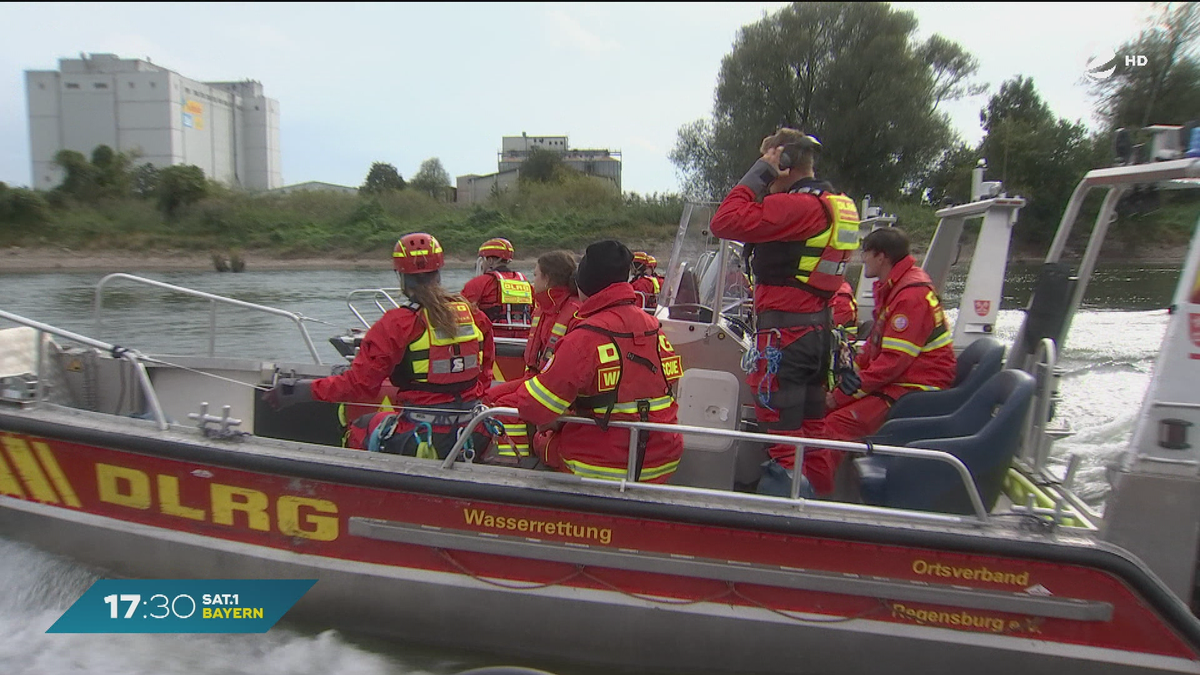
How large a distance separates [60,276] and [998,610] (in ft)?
89.7

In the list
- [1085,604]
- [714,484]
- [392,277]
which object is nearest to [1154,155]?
[1085,604]

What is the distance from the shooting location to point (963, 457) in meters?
2.62

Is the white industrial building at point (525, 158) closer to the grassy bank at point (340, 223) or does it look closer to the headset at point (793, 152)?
the grassy bank at point (340, 223)

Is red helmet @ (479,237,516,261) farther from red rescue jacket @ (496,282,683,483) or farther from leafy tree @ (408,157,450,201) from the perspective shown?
leafy tree @ (408,157,450,201)

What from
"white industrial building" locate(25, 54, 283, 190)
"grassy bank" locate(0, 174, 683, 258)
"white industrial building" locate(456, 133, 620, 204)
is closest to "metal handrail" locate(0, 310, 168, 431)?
"grassy bank" locate(0, 174, 683, 258)

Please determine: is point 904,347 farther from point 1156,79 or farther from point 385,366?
point 385,366

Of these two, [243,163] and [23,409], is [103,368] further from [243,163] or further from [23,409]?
[243,163]

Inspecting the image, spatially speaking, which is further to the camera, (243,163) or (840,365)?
(243,163)

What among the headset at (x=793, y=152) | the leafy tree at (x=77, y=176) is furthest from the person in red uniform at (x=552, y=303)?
the leafy tree at (x=77, y=176)

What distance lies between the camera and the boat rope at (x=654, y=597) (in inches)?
99.9

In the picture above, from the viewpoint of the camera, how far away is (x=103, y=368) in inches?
149

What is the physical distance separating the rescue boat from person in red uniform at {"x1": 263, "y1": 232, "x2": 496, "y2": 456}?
0.24 meters

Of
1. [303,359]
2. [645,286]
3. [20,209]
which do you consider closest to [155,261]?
[20,209]

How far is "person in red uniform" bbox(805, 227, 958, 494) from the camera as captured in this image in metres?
3.28
